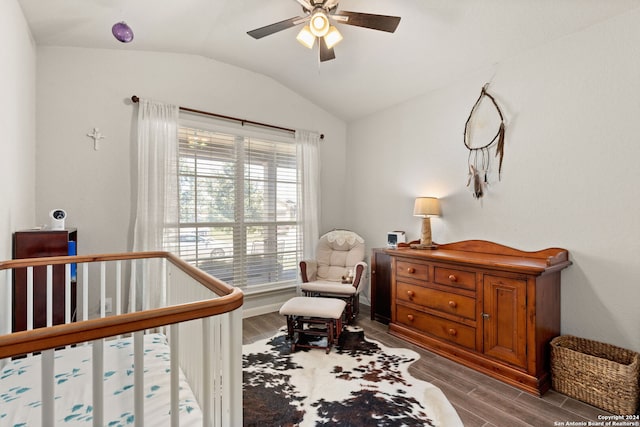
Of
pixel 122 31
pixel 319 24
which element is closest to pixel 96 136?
pixel 122 31

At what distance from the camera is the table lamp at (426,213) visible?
314cm

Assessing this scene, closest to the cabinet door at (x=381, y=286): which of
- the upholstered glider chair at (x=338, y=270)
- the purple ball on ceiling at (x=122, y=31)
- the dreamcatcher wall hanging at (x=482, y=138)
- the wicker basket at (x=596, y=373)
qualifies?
the upholstered glider chair at (x=338, y=270)

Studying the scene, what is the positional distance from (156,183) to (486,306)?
3.12 m

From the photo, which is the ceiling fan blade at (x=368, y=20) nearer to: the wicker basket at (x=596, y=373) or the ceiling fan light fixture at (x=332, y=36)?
the ceiling fan light fixture at (x=332, y=36)

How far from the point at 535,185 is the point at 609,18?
126cm

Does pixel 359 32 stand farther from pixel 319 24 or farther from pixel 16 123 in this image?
pixel 16 123

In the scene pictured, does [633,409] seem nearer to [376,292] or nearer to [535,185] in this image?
[535,185]

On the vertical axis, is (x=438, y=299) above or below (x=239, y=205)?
below

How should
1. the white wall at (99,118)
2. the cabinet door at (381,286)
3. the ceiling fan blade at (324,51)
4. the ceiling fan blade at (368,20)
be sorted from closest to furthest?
the ceiling fan blade at (368,20) → the ceiling fan blade at (324,51) → the white wall at (99,118) → the cabinet door at (381,286)

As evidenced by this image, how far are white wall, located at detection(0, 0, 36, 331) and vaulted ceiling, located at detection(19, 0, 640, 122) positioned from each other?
27 cm

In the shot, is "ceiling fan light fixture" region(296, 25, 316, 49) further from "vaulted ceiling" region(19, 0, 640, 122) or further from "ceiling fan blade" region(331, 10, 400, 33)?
"vaulted ceiling" region(19, 0, 640, 122)

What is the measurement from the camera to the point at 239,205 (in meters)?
3.64

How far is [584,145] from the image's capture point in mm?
2334

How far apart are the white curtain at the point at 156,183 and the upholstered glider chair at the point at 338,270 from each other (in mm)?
1457
